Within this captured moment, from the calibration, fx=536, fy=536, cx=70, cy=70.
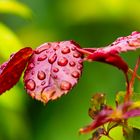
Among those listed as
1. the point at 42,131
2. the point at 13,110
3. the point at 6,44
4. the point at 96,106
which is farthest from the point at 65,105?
the point at 96,106

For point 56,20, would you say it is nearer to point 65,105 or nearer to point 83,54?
point 65,105

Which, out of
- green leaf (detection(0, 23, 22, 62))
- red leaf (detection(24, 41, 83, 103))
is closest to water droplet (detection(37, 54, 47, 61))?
red leaf (detection(24, 41, 83, 103))

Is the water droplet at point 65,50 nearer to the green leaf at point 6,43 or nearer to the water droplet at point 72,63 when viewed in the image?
the water droplet at point 72,63

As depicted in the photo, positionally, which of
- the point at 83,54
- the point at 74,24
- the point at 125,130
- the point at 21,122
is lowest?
the point at 125,130

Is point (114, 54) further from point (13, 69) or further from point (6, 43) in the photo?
point (6, 43)

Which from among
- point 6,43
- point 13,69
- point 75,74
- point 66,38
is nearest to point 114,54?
point 75,74
